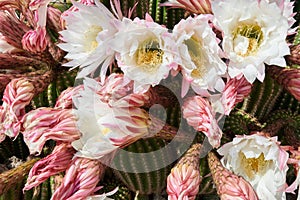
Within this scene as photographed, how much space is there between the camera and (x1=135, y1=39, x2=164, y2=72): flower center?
0.84 meters

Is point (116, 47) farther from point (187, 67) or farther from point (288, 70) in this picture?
point (288, 70)

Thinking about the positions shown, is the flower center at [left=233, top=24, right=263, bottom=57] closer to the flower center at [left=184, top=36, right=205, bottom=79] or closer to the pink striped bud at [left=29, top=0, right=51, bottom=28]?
the flower center at [left=184, top=36, right=205, bottom=79]

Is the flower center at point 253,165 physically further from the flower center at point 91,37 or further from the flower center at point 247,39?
the flower center at point 91,37

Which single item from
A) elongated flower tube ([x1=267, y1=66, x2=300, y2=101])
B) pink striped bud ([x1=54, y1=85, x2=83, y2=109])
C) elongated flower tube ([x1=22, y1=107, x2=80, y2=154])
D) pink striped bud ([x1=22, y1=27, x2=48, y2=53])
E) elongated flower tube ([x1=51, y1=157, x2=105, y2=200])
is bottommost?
elongated flower tube ([x1=51, y1=157, x2=105, y2=200])

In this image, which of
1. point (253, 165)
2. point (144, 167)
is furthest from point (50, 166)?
point (253, 165)

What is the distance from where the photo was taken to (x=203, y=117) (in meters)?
0.82

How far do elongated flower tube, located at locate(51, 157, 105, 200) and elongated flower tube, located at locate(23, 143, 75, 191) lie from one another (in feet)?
0.05

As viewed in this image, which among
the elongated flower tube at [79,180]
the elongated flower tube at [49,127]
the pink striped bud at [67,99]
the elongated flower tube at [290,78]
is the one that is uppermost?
the elongated flower tube at [290,78]

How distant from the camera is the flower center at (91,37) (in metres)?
0.89

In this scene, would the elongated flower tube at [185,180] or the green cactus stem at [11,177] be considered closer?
the elongated flower tube at [185,180]

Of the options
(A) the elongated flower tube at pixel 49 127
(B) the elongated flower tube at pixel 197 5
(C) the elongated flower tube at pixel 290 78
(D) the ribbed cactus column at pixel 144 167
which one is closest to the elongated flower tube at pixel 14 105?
(A) the elongated flower tube at pixel 49 127

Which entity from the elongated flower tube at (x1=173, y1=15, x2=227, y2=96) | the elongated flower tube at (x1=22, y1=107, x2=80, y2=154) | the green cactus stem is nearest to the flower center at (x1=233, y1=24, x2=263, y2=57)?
the elongated flower tube at (x1=173, y1=15, x2=227, y2=96)

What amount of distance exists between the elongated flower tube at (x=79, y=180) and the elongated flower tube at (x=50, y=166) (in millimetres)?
14

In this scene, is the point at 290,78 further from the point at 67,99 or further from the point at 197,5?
the point at 67,99
